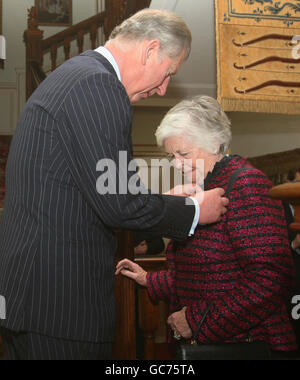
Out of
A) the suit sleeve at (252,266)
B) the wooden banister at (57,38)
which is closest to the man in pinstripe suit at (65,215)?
the suit sleeve at (252,266)

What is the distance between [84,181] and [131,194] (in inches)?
5.6

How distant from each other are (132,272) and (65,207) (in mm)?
924

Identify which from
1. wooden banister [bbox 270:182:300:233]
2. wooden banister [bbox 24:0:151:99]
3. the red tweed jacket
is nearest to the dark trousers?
the red tweed jacket

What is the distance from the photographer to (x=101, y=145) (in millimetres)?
1183

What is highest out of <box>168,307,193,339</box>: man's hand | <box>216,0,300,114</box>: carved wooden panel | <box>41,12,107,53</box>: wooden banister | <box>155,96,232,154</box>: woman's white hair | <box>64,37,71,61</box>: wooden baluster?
<box>41,12,107,53</box>: wooden banister

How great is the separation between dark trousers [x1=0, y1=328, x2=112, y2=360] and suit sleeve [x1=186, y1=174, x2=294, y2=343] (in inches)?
17.6

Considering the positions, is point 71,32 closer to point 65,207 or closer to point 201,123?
point 201,123

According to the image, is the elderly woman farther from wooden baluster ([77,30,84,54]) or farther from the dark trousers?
wooden baluster ([77,30,84,54])

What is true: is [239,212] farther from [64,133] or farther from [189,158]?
[64,133]

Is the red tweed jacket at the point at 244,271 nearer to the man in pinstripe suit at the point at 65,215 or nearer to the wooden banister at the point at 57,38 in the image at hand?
the man in pinstripe suit at the point at 65,215

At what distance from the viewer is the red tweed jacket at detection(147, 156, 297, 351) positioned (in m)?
1.52

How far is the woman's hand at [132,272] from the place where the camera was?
2041 millimetres

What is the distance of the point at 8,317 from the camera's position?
121 cm

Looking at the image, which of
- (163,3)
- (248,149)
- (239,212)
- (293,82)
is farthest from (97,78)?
(248,149)
